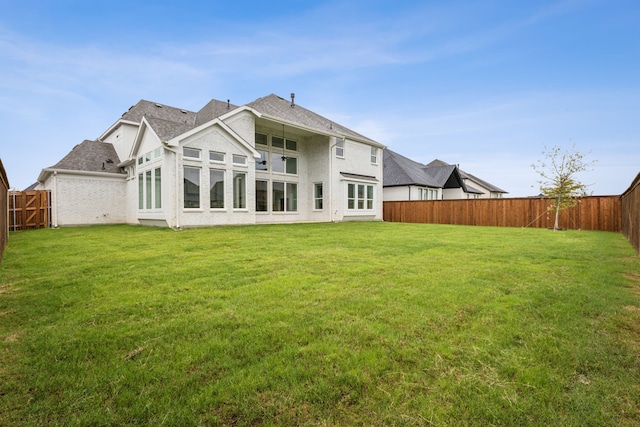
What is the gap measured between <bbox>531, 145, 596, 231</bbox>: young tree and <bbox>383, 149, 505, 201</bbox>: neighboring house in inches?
414

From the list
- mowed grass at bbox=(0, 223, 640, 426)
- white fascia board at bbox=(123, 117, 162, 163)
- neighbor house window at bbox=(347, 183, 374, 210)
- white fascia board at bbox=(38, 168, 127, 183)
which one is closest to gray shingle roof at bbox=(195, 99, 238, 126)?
white fascia board at bbox=(123, 117, 162, 163)

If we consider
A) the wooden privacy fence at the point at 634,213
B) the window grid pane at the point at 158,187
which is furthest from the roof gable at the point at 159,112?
the wooden privacy fence at the point at 634,213

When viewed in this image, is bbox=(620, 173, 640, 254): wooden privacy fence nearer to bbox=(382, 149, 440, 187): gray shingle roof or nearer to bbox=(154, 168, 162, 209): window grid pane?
bbox=(154, 168, 162, 209): window grid pane

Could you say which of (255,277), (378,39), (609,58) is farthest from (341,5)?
(255,277)

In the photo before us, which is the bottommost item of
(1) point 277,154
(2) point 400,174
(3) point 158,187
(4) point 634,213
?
(4) point 634,213

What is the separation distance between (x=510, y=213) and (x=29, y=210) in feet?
91.3

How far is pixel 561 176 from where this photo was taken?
56.2 feet

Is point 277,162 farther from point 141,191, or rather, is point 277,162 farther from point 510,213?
point 510,213

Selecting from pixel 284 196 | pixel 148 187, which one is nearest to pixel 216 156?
pixel 148 187

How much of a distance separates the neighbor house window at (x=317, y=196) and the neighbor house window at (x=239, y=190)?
5754 millimetres

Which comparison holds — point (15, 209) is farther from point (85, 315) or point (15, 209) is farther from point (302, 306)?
point (302, 306)

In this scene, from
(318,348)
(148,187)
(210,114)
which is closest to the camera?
(318,348)

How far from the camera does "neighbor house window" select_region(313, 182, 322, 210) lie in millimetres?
19766

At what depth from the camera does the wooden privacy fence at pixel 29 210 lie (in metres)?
14.6
